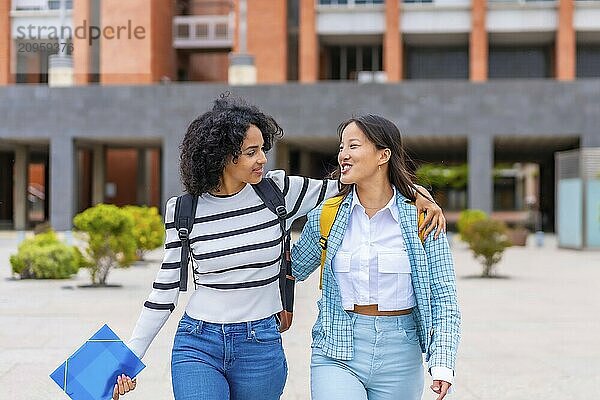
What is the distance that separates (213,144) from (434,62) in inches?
1687

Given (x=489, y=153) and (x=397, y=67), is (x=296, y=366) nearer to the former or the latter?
(x=489, y=153)

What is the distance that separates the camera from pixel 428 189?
3814 mm

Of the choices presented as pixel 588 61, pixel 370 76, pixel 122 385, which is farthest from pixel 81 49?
pixel 122 385

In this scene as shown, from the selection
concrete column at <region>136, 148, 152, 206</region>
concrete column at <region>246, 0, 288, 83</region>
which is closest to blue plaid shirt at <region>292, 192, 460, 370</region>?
concrete column at <region>246, 0, 288, 83</region>

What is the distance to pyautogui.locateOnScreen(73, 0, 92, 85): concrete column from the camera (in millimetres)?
42500

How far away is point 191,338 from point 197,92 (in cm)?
3535

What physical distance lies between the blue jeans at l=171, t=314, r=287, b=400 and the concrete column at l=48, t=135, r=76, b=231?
36832mm

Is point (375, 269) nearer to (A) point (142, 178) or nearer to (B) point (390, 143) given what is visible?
(B) point (390, 143)

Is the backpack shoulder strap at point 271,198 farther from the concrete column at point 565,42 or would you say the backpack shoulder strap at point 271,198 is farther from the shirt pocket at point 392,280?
the concrete column at point 565,42

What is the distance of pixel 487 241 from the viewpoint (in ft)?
59.9

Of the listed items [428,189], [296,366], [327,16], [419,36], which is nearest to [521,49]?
[419,36]

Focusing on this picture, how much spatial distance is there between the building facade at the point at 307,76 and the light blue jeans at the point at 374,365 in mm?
33480

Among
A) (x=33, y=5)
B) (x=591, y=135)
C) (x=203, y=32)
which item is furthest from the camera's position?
(x=203, y=32)

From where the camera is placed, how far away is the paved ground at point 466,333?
7.28 metres
